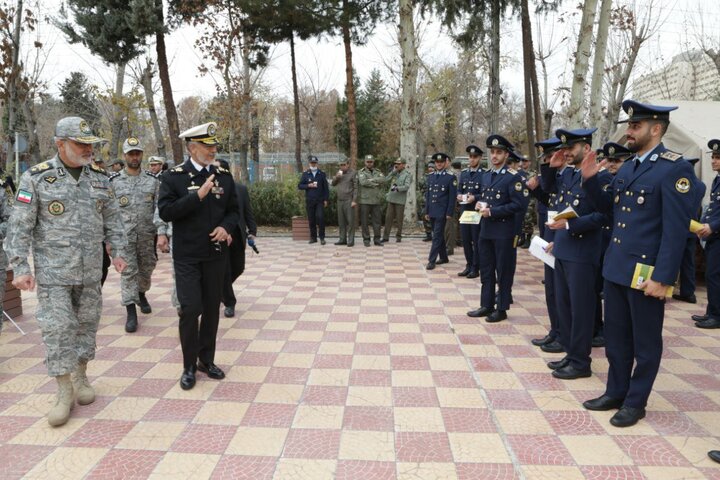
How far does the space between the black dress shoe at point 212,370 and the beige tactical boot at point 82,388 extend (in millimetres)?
819

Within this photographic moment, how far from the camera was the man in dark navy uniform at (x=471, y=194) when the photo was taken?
6949 mm

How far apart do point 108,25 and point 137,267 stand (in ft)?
35.9

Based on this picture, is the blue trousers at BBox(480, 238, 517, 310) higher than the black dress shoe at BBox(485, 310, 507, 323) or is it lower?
higher

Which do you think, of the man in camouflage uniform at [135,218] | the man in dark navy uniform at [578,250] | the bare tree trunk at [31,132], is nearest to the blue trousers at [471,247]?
the man in dark navy uniform at [578,250]

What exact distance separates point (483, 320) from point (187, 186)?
3635mm

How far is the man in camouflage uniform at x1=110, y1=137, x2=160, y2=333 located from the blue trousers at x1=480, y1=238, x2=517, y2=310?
151 inches

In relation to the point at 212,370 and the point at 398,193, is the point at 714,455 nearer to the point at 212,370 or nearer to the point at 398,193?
the point at 212,370

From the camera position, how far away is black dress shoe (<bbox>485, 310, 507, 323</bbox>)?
5512 millimetres

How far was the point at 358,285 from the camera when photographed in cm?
741

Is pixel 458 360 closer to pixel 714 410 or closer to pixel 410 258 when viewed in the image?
pixel 714 410

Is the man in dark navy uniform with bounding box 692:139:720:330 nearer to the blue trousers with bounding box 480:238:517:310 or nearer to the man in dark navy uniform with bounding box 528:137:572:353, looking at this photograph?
the man in dark navy uniform with bounding box 528:137:572:353

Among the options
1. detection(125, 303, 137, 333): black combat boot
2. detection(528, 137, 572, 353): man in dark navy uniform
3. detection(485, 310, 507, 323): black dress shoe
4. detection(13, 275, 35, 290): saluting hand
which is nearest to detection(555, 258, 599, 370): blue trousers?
detection(528, 137, 572, 353): man in dark navy uniform

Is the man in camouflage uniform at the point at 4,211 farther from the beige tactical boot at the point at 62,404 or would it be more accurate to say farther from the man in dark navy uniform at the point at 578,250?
the man in dark navy uniform at the point at 578,250

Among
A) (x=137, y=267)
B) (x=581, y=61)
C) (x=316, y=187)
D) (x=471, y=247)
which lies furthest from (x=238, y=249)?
(x=581, y=61)
